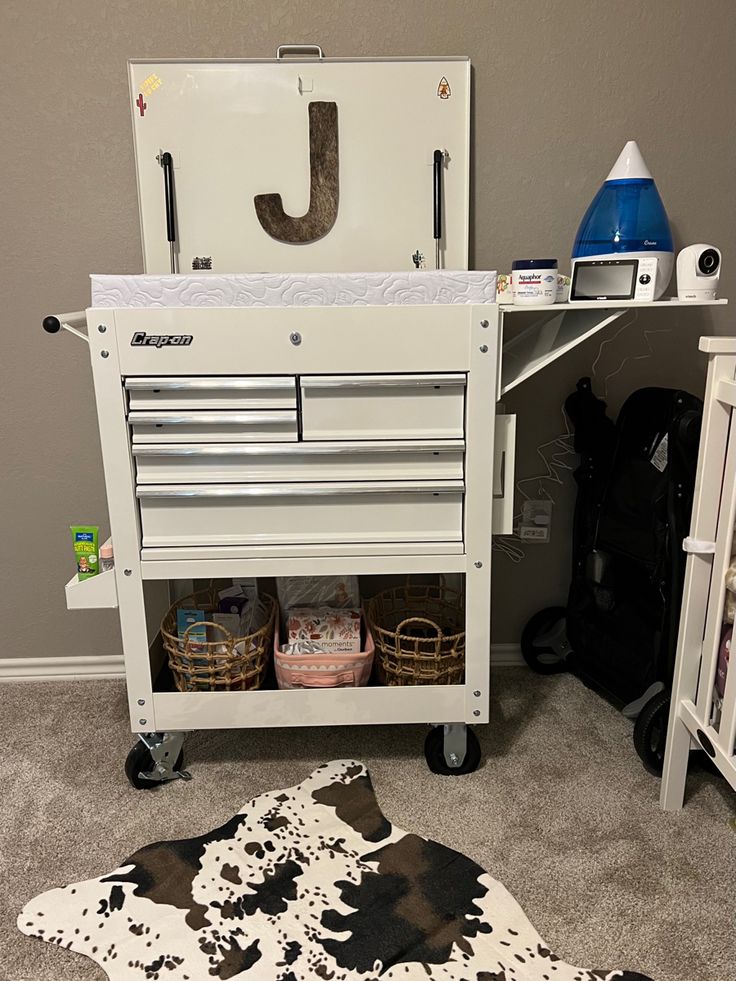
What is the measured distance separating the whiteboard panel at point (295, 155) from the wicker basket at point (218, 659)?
0.82 m

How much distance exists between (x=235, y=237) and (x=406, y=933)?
143 centimetres

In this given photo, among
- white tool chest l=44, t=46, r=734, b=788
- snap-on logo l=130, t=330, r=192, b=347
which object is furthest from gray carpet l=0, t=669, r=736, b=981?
snap-on logo l=130, t=330, r=192, b=347

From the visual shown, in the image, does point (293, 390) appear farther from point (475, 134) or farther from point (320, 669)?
point (475, 134)

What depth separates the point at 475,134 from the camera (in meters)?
1.77

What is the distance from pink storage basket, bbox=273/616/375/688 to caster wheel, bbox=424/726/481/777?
0.73ft

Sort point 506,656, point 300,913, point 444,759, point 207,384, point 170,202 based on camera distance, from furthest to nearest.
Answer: point 506,656
point 170,202
point 444,759
point 207,384
point 300,913

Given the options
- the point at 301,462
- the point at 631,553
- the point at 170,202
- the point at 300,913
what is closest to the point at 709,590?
the point at 631,553

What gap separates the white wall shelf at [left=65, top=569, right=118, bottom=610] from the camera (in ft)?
4.99

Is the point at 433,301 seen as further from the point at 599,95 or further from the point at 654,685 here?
the point at 654,685

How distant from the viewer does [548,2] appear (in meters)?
1.71

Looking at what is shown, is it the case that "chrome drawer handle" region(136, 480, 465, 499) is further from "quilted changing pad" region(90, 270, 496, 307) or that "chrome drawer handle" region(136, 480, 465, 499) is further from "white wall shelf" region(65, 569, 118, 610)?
"quilted changing pad" region(90, 270, 496, 307)

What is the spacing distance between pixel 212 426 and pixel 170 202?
63cm

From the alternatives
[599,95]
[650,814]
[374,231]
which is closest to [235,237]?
[374,231]

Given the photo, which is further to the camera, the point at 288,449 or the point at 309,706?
the point at 309,706
